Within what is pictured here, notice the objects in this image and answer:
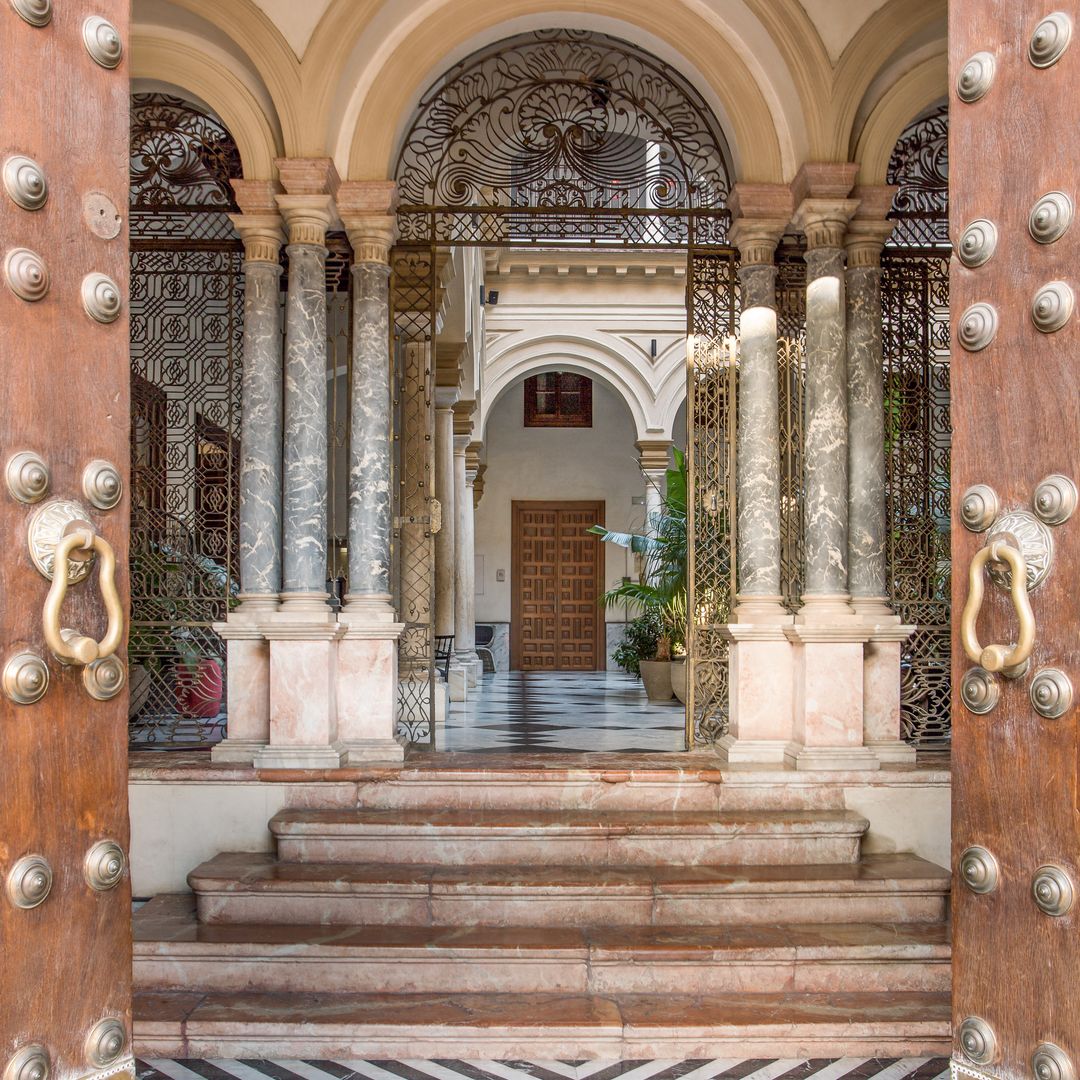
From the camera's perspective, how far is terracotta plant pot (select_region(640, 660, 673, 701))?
12398 mm

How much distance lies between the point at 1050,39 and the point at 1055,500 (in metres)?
0.67

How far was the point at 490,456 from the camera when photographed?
828 inches

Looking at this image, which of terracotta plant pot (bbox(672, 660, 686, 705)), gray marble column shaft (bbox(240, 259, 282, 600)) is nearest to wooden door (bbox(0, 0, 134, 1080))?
gray marble column shaft (bbox(240, 259, 282, 600))

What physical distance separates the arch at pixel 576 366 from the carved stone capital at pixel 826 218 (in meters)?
10.7

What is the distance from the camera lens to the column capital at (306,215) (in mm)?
6125

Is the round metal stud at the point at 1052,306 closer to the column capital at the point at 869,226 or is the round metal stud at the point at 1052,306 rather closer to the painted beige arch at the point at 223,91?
the column capital at the point at 869,226

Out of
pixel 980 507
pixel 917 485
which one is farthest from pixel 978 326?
pixel 917 485

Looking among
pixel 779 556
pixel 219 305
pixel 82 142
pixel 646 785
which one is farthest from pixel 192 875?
pixel 219 305

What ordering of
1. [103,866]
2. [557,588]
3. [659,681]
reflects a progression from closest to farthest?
Result: [103,866] < [659,681] < [557,588]

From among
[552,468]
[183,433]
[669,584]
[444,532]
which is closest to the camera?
[183,433]

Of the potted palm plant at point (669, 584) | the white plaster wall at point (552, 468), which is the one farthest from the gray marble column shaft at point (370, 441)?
the white plaster wall at point (552, 468)

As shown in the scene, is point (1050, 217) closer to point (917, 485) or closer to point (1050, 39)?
point (1050, 39)

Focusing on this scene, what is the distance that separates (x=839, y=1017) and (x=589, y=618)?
1633 cm

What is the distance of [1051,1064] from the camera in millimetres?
1680
